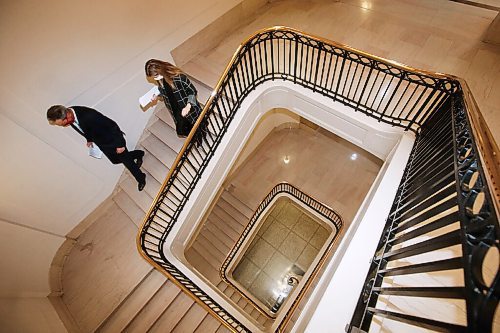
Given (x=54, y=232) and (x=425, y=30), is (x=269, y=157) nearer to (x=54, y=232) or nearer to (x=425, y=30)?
(x=425, y=30)

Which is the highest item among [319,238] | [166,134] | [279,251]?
[319,238]

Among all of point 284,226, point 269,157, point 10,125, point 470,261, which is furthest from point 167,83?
point 284,226

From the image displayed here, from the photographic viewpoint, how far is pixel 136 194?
548 centimetres

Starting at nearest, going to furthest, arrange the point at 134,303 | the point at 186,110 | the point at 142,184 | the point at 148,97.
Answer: the point at 186,110 < the point at 148,97 < the point at 134,303 < the point at 142,184

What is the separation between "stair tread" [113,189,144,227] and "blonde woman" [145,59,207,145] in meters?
2.07

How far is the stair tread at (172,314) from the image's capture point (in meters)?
4.61

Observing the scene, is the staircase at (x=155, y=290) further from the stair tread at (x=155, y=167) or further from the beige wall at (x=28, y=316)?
the beige wall at (x=28, y=316)

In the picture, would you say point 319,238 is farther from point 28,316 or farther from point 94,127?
point 28,316

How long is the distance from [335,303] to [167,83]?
344 centimetres

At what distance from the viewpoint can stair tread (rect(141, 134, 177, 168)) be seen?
213 inches

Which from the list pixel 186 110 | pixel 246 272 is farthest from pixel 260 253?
pixel 186 110

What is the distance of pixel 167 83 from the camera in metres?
3.70

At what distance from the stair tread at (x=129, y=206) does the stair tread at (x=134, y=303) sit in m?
1.11

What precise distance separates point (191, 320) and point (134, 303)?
3.53 ft
